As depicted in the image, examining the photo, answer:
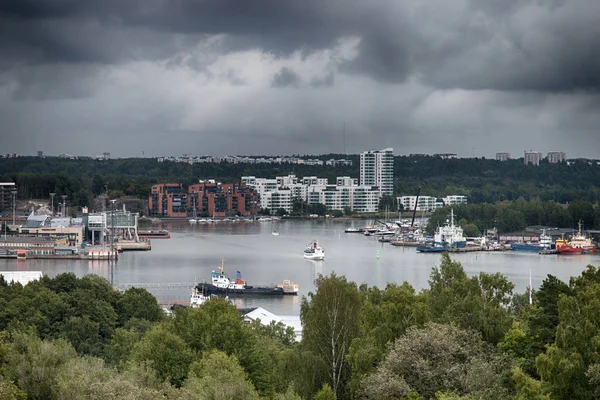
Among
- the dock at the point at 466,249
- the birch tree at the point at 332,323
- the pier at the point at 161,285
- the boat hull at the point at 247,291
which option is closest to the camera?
the birch tree at the point at 332,323

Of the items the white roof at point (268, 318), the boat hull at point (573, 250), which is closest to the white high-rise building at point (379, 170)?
the boat hull at point (573, 250)

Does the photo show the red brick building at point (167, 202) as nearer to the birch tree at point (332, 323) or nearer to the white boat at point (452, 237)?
the white boat at point (452, 237)

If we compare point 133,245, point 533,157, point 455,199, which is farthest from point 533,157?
point 133,245

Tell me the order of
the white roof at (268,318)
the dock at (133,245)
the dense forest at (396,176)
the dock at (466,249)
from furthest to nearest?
1. the dense forest at (396,176)
2. the dock at (466,249)
3. the dock at (133,245)
4. the white roof at (268,318)

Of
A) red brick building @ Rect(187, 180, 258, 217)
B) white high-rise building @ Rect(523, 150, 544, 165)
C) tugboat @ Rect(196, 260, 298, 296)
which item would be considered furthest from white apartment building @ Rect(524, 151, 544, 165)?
tugboat @ Rect(196, 260, 298, 296)

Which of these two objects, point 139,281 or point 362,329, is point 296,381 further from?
point 139,281

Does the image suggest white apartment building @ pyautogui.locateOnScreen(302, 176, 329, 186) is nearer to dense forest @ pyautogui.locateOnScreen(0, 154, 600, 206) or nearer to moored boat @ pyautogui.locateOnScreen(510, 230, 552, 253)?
dense forest @ pyautogui.locateOnScreen(0, 154, 600, 206)
